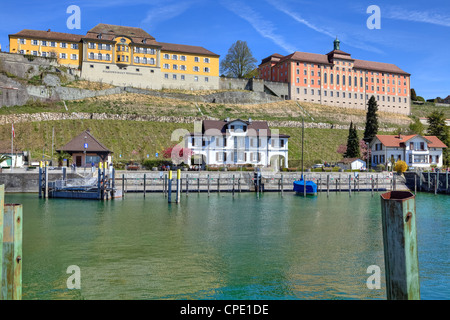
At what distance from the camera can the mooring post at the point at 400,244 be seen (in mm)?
6605

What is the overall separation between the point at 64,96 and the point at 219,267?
81.3 m

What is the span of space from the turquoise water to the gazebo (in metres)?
23.1

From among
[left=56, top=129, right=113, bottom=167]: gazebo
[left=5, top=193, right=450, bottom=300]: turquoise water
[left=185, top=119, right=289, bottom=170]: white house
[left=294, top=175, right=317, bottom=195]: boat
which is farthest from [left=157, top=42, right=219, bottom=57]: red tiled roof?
[left=5, top=193, right=450, bottom=300]: turquoise water

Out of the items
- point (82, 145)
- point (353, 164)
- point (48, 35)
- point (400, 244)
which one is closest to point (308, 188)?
point (353, 164)

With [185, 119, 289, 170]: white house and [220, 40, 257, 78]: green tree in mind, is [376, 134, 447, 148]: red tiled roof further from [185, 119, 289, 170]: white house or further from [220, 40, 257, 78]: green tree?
[220, 40, 257, 78]: green tree

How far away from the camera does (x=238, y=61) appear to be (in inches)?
4936

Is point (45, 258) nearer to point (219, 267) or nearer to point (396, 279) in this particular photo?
point (219, 267)

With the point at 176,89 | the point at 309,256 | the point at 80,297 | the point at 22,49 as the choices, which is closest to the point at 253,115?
the point at 176,89

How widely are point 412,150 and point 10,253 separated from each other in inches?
3119

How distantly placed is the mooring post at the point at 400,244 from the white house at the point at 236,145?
61.0 m

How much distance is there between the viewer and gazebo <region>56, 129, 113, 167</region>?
6153cm

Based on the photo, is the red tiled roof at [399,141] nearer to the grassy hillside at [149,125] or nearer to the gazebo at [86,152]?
the grassy hillside at [149,125]

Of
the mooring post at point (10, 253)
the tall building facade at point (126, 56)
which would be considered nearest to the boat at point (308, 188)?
the mooring post at point (10, 253)
